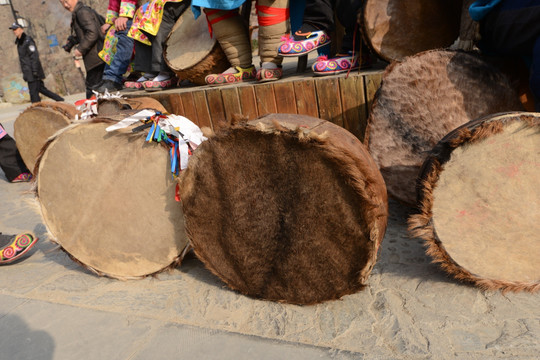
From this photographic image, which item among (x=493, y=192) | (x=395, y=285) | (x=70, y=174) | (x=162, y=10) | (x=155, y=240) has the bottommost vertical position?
(x=395, y=285)

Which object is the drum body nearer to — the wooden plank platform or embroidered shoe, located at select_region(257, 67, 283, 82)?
the wooden plank platform

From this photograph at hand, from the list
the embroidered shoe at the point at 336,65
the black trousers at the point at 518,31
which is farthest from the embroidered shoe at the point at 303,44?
the black trousers at the point at 518,31

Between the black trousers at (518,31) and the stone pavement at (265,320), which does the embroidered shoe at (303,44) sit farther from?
the stone pavement at (265,320)

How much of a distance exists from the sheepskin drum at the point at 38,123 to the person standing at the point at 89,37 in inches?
48.0

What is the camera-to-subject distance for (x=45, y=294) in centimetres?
184

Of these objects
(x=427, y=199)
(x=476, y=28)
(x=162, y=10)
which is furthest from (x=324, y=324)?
(x=162, y=10)

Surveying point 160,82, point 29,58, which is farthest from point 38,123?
point 29,58

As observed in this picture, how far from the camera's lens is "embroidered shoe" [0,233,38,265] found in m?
2.15

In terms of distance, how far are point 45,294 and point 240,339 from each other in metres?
1.09

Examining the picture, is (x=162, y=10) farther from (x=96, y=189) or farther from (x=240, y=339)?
(x=240, y=339)

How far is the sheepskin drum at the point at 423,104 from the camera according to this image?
5.78 ft

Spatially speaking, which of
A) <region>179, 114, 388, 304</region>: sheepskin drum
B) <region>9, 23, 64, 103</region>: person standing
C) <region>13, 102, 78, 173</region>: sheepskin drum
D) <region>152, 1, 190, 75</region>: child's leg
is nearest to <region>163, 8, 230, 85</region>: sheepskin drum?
<region>152, 1, 190, 75</region>: child's leg

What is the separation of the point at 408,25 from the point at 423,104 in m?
0.54

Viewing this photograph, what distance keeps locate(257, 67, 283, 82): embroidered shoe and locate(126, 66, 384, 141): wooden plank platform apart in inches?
2.0
